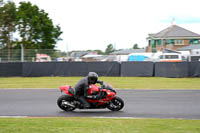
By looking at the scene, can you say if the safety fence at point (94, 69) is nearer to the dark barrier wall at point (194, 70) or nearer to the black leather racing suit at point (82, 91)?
the dark barrier wall at point (194, 70)

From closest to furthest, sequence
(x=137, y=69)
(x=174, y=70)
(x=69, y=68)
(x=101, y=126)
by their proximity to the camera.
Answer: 1. (x=101, y=126)
2. (x=174, y=70)
3. (x=137, y=69)
4. (x=69, y=68)

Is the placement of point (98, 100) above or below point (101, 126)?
above

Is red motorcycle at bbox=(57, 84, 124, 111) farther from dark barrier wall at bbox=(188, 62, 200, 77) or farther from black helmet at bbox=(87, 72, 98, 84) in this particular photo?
dark barrier wall at bbox=(188, 62, 200, 77)

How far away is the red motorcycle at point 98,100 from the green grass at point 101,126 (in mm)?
1679

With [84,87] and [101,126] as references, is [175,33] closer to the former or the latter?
[84,87]

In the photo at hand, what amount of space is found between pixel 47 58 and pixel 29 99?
16.1 metres

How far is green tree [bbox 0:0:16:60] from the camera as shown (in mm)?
49469

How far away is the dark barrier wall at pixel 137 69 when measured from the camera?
24.7 metres

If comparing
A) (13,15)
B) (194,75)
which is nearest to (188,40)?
(13,15)

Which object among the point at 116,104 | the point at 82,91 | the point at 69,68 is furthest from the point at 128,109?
the point at 69,68

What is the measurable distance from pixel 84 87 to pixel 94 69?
15825 mm

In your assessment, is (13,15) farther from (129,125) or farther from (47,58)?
(129,125)

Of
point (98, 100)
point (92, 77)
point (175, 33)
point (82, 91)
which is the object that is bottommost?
point (98, 100)

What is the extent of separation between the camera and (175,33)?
5747 cm
